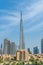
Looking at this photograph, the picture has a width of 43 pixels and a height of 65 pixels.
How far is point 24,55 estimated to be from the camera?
396 ft

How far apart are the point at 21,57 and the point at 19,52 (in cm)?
462

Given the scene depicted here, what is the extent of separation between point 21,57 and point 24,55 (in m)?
2.42

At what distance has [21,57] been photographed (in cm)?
11894

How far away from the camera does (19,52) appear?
403ft

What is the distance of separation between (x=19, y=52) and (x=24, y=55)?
141 inches
